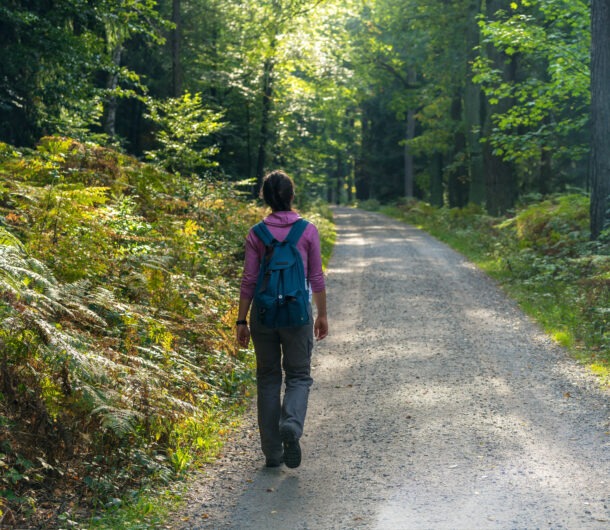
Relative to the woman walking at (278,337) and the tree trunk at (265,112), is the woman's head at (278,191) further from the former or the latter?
the tree trunk at (265,112)

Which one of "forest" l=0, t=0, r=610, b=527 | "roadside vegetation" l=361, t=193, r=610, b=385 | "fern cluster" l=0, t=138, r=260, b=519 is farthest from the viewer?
"roadside vegetation" l=361, t=193, r=610, b=385

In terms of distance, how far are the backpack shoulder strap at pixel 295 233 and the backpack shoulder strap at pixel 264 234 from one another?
0.12 metres

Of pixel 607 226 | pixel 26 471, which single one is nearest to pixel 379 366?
pixel 26 471

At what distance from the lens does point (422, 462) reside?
558 cm

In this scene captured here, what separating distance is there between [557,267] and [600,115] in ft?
9.82

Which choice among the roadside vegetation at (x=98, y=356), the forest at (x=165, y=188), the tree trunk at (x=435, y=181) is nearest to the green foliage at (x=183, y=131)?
the forest at (x=165, y=188)

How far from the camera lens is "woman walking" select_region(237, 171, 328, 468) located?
5609 mm

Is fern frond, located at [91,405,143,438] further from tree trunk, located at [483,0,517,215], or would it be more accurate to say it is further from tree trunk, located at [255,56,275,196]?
tree trunk, located at [255,56,275,196]

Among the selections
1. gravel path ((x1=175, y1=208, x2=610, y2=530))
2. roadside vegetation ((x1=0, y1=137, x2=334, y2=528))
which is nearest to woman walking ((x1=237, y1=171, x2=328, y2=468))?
gravel path ((x1=175, y1=208, x2=610, y2=530))

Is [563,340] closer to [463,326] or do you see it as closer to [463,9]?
[463,326]

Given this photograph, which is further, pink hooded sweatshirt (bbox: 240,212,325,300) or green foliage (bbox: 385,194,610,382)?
green foliage (bbox: 385,194,610,382)

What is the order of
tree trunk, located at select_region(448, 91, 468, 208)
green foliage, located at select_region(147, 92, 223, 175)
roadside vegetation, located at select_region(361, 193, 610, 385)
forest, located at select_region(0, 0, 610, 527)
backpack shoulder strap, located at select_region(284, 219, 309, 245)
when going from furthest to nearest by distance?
1. tree trunk, located at select_region(448, 91, 468, 208)
2. green foliage, located at select_region(147, 92, 223, 175)
3. roadside vegetation, located at select_region(361, 193, 610, 385)
4. backpack shoulder strap, located at select_region(284, 219, 309, 245)
5. forest, located at select_region(0, 0, 610, 527)

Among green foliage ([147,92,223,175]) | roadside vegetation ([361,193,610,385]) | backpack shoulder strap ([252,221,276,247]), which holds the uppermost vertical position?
green foliage ([147,92,223,175])

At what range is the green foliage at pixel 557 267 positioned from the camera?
9984mm
